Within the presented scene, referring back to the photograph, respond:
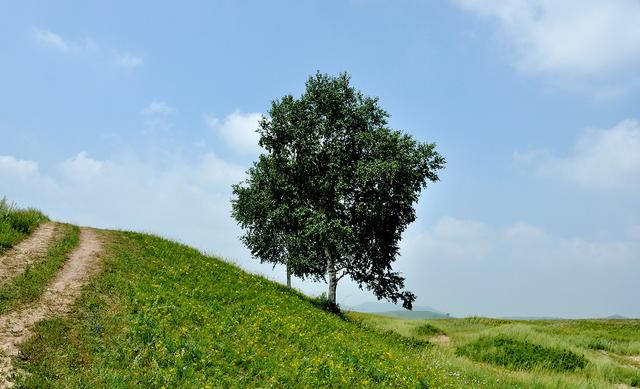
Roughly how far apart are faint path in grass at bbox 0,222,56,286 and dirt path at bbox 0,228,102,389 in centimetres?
137

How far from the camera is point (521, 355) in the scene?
27.5m

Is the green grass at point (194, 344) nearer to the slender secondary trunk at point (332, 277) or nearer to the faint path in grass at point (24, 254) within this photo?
the faint path in grass at point (24, 254)

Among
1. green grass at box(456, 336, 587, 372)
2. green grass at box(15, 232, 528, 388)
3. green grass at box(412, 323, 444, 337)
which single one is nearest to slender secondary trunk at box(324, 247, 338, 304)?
green grass at box(456, 336, 587, 372)

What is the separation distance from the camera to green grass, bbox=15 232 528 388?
44.1 ft

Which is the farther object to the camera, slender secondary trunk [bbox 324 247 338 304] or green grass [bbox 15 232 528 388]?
slender secondary trunk [bbox 324 247 338 304]

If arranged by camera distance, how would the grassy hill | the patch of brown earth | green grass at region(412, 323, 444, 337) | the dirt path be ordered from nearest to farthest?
the dirt path, the grassy hill, the patch of brown earth, green grass at region(412, 323, 444, 337)

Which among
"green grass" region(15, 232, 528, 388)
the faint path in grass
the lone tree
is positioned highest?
the lone tree

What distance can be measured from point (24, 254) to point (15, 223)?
518cm

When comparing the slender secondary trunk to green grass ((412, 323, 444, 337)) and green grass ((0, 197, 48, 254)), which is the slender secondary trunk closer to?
green grass ((412, 323, 444, 337))

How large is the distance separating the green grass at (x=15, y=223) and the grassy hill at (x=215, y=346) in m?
4.01

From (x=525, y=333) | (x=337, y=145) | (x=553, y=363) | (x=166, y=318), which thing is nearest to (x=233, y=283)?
(x=166, y=318)

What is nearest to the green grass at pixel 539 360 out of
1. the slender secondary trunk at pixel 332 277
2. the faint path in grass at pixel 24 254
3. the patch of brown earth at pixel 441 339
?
the patch of brown earth at pixel 441 339

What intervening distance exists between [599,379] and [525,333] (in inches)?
401

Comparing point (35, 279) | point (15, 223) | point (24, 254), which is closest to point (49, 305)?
point (35, 279)
